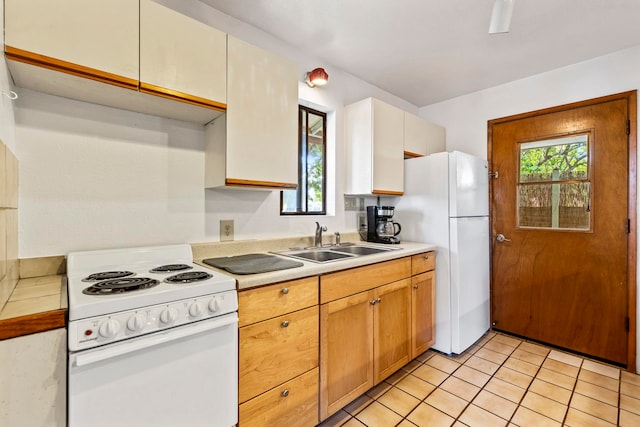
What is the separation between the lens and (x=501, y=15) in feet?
4.51

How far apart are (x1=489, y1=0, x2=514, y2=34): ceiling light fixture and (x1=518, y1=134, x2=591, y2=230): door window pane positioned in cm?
156

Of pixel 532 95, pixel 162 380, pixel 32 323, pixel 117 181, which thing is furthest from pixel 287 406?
pixel 532 95

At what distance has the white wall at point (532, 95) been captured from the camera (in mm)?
2209

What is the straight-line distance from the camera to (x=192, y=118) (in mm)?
1648

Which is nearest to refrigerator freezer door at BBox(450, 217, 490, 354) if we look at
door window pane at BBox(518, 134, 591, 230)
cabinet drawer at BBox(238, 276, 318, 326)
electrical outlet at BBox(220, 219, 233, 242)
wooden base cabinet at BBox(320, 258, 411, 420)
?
door window pane at BBox(518, 134, 591, 230)

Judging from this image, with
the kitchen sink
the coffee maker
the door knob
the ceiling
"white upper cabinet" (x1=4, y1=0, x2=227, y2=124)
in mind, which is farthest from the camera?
the door knob

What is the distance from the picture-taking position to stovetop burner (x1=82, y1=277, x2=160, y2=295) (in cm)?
102

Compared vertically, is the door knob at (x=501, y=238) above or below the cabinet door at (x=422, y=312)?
above

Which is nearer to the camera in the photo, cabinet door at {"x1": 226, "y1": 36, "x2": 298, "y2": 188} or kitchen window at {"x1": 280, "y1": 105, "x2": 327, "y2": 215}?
cabinet door at {"x1": 226, "y1": 36, "x2": 298, "y2": 188}

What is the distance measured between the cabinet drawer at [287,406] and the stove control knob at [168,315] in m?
0.52

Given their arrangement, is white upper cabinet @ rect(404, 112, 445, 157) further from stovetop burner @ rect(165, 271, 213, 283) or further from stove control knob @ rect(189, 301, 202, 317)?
stove control knob @ rect(189, 301, 202, 317)

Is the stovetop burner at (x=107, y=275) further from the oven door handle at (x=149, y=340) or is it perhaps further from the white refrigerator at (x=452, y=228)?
the white refrigerator at (x=452, y=228)

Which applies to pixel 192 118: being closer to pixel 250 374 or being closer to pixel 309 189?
pixel 309 189

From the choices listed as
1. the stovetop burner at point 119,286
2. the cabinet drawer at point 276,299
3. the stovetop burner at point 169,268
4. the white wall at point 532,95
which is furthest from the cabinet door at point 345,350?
the white wall at point 532,95
